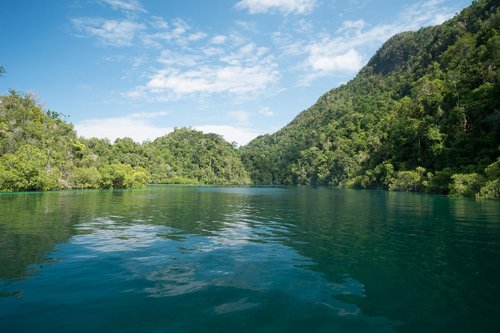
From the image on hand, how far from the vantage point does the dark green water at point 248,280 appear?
7.86 meters

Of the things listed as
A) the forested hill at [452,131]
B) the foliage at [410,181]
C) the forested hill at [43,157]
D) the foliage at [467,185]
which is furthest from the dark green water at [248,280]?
the foliage at [410,181]

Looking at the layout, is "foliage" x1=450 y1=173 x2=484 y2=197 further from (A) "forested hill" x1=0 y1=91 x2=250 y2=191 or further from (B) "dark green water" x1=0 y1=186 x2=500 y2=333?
(A) "forested hill" x1=0 y1=91 x2=250 y2=191

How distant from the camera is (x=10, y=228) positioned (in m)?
20.5

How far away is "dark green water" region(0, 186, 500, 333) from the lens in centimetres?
786

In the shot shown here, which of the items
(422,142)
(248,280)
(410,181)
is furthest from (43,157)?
(422,142)

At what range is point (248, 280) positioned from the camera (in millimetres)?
11148

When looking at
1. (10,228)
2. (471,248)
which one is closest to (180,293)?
(471,248)

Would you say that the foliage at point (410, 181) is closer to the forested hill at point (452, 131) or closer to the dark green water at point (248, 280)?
the forested hill at point (452, 131)

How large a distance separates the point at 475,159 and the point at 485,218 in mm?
42804

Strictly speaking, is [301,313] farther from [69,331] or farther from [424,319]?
[69,331]

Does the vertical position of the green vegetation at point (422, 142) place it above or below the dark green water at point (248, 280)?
above

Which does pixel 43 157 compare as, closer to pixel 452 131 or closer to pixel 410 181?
pixel 410 181

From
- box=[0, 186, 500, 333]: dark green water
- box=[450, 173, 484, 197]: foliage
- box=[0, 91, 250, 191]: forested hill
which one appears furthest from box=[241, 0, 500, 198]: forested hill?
box=[0, 91, 250, 191]: forested hill

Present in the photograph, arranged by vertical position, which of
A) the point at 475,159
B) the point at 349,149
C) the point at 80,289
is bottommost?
the point at 80,289
